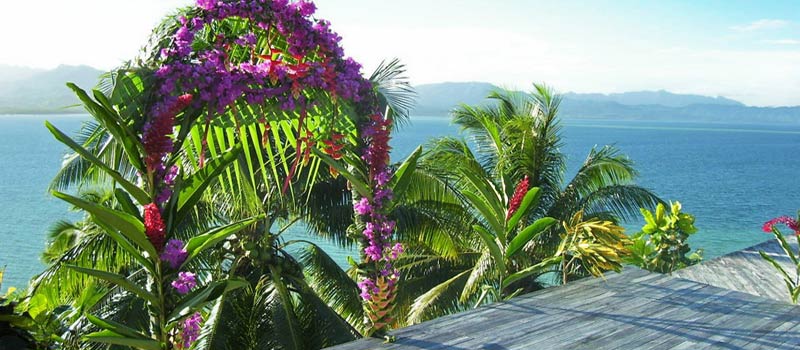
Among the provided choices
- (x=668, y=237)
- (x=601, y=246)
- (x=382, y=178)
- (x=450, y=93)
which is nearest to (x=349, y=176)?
(x=382, y=178)

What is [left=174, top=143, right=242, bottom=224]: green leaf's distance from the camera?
2432 millimetres

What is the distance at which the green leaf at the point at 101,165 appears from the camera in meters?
2.13

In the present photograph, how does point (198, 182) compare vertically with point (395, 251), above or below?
above

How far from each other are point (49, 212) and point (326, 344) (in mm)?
33851

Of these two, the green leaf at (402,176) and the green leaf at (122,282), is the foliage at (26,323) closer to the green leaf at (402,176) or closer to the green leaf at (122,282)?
the green leaf at (122,282)

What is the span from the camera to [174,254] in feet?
7.84

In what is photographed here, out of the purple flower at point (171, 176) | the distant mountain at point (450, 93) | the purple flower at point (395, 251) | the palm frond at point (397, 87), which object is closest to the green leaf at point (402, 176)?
the purple flower at point (395, 251)

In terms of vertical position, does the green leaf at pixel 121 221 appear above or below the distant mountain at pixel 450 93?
below

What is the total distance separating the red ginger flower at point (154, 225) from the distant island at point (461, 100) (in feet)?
344

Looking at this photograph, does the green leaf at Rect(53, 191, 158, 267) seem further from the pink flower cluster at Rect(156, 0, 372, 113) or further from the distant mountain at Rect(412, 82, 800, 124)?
the distant mountain at Rect(412, 82, 800, 124)

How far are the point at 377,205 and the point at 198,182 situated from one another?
867mm

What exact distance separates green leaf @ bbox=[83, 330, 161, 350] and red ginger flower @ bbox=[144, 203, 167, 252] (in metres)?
0.32

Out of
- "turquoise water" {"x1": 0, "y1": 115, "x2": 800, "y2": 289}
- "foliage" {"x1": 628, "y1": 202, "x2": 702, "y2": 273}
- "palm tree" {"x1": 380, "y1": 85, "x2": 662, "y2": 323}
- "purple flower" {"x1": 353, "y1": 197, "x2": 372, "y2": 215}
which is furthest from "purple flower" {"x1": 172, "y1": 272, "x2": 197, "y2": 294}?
"turquoise water" {"x1": 0, "y1": 115, "x2": 800, "y2": 289}

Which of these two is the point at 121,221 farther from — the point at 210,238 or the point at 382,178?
the point at 382,178
